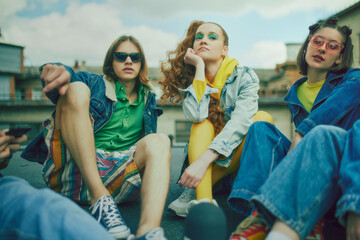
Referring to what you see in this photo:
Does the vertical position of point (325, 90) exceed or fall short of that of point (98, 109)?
it exceeds it

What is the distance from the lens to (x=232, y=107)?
6.69 ft

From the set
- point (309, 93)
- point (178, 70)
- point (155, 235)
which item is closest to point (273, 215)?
point (155, 235)

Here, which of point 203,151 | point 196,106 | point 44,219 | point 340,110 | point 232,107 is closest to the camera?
point 44,219

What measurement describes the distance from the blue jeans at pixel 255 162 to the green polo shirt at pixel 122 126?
90cm

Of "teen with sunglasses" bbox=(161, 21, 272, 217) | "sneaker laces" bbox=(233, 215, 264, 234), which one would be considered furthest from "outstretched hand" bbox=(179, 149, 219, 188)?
"sneaker laces" bbox=(233, 215, 264, 234)

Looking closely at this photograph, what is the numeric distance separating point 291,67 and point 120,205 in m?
25.5

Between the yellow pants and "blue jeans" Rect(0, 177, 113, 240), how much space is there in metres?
0.80

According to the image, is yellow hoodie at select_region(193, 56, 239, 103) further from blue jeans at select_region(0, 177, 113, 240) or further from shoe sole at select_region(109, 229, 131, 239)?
blue jeans at select_region(0, 177, 113, 240)

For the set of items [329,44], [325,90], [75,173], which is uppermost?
[329,44]

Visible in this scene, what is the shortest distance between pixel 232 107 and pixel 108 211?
1140mm

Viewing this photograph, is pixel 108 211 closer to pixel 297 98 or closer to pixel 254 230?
pixel 254 230

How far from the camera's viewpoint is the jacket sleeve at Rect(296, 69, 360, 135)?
142 centimetres

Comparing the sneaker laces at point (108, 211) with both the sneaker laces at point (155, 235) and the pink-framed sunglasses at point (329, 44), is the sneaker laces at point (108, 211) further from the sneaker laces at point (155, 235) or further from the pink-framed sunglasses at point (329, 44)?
the pink-framed sunglasses at point (329, 44)

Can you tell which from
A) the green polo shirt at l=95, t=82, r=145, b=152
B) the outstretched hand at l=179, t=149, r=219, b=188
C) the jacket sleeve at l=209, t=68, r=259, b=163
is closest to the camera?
the outstretched hand at l=179, t=149, r=219, b=188
